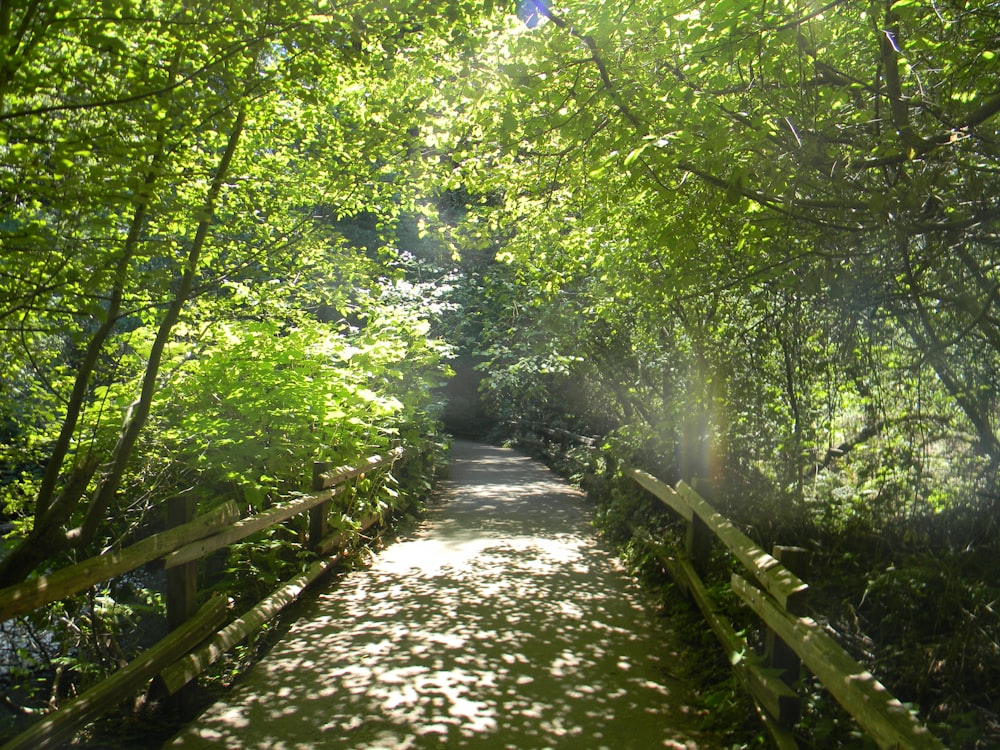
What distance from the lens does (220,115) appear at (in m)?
4.03

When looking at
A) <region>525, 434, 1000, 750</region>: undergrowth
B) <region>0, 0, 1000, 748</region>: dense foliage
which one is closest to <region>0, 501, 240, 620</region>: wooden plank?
<region>0, 0, 1000, 748</region>: dense foliage

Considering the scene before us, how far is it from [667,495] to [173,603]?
475 centimetres

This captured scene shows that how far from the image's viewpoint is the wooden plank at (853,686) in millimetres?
2588

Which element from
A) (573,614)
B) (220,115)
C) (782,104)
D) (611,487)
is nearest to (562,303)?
(611,487)

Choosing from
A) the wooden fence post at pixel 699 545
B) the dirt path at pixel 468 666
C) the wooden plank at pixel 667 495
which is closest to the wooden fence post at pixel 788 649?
the dirt path at pixel 468 666

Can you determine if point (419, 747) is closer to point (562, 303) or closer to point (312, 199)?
point (312, 199)

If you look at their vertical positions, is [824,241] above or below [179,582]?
above

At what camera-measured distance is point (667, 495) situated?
7.61m

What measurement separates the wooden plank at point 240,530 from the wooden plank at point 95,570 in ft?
0.18

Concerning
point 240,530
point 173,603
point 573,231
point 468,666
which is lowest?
point 468,666

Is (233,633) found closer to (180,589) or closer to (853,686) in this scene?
(180,589)

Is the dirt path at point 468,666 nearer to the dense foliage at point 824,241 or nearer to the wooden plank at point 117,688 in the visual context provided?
the wooden plank at point 117,688

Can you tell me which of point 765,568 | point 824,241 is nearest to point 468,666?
point 765,568

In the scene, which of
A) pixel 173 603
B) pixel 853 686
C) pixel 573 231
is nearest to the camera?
pixel 853 686
